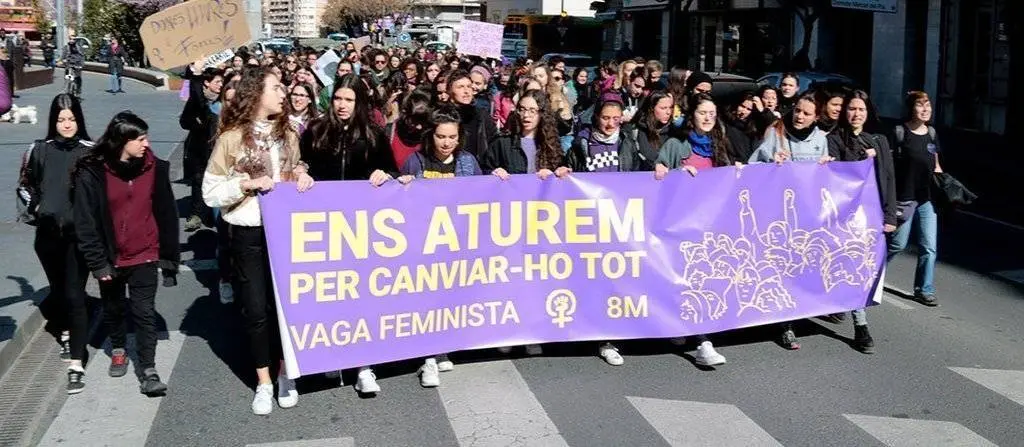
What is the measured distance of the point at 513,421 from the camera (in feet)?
19.6

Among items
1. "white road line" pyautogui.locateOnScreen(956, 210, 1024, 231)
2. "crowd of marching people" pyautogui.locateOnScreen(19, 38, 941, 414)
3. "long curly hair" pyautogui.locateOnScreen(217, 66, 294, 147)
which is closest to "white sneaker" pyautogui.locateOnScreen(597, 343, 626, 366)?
"crowd of marching people" pyautogui.locateOnScreen(19, 38, 941, 414)

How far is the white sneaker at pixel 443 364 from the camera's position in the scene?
22.5 feet

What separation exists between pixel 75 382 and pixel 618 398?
298 cm

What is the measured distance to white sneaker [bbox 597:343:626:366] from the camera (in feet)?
23.1

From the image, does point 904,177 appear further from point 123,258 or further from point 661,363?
point 123,258

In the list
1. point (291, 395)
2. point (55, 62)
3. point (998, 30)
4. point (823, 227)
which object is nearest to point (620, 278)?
point (823, 227)

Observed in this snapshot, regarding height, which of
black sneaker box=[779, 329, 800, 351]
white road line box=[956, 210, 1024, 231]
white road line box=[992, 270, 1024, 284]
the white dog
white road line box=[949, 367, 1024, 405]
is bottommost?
white road line box=[992, 270, 1024, 284]

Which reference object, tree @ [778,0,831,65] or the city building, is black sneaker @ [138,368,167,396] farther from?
the city building

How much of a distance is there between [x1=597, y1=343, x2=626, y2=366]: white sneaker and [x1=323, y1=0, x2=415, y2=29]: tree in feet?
309

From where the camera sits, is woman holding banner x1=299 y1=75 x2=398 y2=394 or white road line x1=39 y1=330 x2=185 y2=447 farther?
woman holding banner x1=299 y1=75 x2=398 y2=394

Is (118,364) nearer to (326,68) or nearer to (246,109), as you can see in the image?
(246,109)

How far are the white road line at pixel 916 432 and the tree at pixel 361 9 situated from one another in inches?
3758

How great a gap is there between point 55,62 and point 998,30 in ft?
124

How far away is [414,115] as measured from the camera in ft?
24.2
